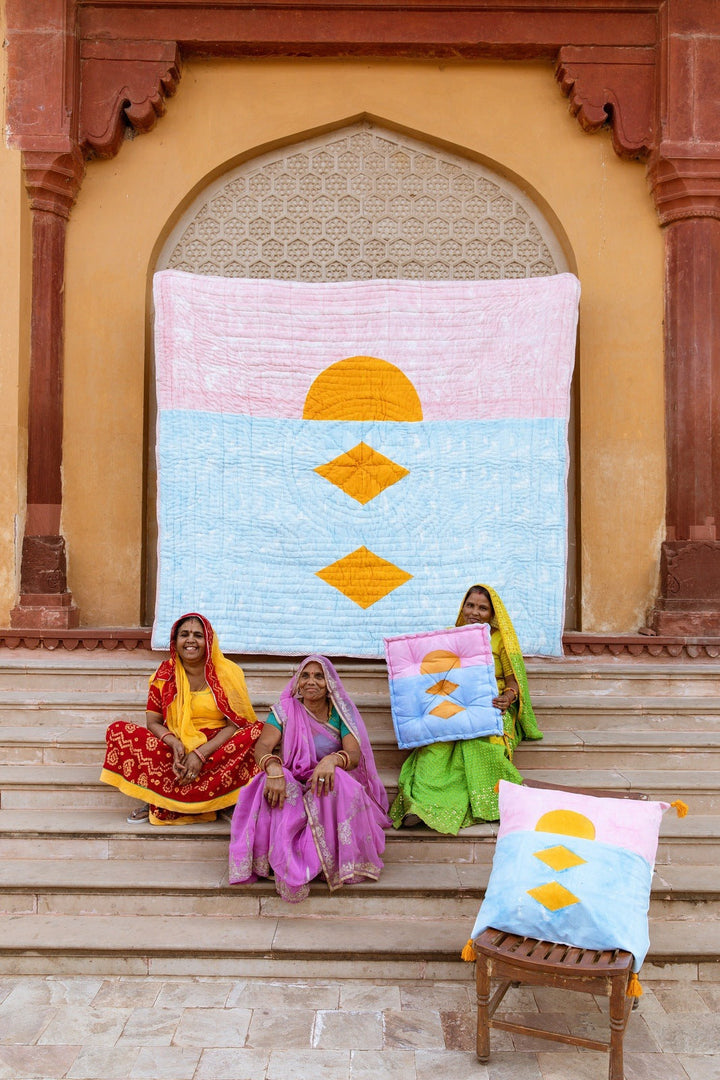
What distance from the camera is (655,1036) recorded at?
9.48ft

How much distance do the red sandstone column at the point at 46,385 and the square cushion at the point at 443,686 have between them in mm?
2263

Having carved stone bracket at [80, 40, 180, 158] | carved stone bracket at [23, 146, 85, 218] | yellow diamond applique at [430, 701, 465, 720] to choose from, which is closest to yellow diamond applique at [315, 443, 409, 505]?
yellow diamond applique at [430, 701, 465, 720]

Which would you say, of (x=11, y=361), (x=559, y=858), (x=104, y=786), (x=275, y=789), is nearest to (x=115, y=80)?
(x=11, y=361)

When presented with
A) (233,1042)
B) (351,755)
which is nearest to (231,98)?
(351,755)

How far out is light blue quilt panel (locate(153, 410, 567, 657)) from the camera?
521 centimetres

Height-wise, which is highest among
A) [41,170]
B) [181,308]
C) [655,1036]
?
[41,170]

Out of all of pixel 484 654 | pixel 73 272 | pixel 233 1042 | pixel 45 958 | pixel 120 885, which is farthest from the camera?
pixel 73 272

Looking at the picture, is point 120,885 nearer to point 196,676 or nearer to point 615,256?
point 196,676

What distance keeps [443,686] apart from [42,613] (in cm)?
252

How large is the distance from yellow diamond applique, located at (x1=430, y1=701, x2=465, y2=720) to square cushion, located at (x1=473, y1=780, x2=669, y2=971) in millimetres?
996

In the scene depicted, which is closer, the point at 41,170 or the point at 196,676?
the point at 196,676

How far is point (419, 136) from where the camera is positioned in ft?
19.1

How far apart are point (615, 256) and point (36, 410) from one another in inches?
140

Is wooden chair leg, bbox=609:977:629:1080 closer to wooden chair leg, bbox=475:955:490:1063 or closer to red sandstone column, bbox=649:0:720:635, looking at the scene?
wooden chair leg, bbox=475:955:490:1063
